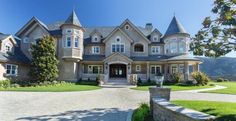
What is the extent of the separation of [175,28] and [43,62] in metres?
21.0

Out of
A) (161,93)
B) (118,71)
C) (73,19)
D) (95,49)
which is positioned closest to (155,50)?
(118,71)

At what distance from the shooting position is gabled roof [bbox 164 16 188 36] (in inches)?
1376

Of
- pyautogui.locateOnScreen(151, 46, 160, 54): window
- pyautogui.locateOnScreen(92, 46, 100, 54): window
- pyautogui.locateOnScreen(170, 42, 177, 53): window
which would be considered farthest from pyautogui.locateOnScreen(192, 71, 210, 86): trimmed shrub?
pyautogui.locateOnScreen(92, 46, 100, 54): window

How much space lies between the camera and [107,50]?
35656 mm

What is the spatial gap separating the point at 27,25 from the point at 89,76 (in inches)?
494

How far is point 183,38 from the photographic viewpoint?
34.7 m

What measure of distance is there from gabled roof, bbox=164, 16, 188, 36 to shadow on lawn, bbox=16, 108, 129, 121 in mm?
26147

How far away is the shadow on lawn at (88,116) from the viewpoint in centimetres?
963

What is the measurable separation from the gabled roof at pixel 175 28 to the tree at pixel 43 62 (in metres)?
18.5

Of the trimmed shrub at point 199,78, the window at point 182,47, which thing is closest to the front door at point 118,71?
the window at point 182,47

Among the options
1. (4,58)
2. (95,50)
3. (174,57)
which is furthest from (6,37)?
(174,57)

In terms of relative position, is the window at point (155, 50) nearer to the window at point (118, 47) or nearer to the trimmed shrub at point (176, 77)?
the window at point (118, 47)

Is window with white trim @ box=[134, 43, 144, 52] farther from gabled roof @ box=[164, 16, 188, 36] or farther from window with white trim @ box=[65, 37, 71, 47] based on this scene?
window with white trim @ box=[65, 37, 71, 47]

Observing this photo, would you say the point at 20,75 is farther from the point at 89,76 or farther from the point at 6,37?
the point at 89,76
